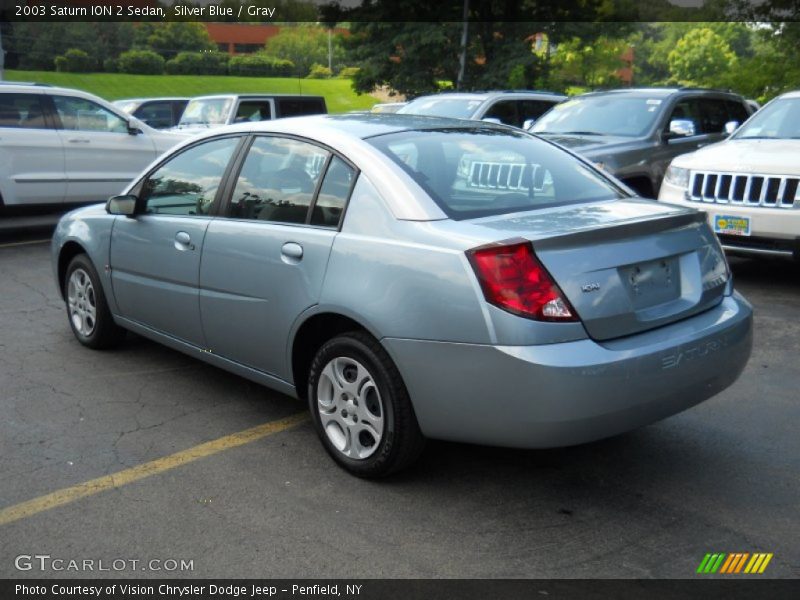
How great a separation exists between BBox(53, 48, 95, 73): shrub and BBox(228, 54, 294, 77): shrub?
622 cm

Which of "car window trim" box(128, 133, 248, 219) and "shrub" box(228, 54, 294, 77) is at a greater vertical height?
"car window trim" box(128, 133, 248, 219)

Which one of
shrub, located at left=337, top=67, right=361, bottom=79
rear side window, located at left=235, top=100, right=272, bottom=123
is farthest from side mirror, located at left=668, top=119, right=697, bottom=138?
shrub, located at left=337, top=67, right=361, bottom=79

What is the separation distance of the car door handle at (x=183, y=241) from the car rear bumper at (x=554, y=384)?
1687 millimetres

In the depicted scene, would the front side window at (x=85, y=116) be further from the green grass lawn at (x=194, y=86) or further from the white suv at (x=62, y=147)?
the green grass lawn at (x=194, y=86)

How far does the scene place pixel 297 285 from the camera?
4.04 meters

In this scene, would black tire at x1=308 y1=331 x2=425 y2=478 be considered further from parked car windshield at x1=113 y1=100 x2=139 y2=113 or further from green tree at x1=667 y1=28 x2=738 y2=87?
green tree at x1=667 y1=28 x2=738 y2=87

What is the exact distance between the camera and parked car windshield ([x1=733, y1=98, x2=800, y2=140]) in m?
8.29

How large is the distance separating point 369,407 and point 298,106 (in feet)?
48.7

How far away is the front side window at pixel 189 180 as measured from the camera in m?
4.80

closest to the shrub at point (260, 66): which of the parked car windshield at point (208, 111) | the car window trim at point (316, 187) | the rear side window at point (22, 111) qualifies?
the parked car windshield at point (208, 111)

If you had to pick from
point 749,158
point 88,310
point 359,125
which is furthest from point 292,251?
point 749,158

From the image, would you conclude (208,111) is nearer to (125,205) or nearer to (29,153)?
(29,153)

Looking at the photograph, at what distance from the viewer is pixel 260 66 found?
36.8 meters

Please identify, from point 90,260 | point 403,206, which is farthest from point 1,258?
point 403,206
